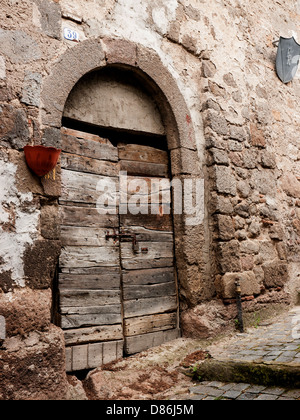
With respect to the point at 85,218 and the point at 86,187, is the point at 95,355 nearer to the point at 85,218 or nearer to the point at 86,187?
the point at 85,218

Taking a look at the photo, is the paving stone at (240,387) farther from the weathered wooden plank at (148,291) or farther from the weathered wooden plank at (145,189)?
the weathered wooden plank at (145,189)

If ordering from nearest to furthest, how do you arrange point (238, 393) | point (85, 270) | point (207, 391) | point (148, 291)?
point (238, 393) → point (207, 391) → point (85, 270) → point (148, 291)

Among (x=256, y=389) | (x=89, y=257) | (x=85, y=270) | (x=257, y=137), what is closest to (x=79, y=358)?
(x=85, y=270)

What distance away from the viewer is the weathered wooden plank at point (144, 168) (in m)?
3.42

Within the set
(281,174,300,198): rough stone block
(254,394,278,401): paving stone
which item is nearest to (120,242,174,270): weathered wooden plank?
(254,394,278,401): paving stone

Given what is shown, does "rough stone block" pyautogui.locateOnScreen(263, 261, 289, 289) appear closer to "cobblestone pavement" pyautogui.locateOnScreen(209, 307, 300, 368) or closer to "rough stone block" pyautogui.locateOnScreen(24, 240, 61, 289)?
"cobblestone pavement" pyautogui.locateOnScreen(209, 307, 300, 368)

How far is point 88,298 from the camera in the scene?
9.70 feet

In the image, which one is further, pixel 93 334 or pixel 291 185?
pixel 291 185

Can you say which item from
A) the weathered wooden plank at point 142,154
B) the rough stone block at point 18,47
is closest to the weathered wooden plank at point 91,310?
the weathered wooden plank at point 142,154

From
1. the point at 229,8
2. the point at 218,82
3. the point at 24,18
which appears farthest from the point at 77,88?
the point at 229,8

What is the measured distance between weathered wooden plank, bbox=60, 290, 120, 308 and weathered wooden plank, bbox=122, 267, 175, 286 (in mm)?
161

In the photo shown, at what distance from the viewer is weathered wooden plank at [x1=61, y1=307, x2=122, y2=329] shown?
2.80 metres

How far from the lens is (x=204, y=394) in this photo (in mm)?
2477

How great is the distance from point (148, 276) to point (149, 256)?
18cm
